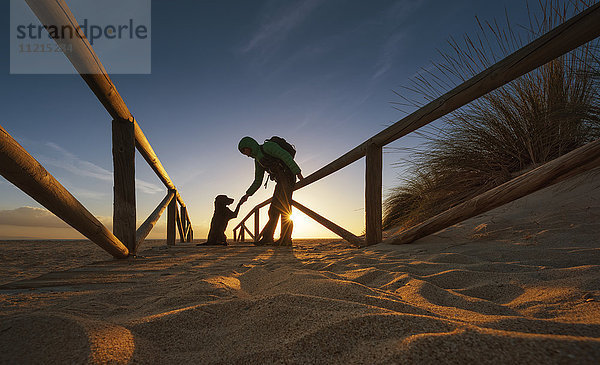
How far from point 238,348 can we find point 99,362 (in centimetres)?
28

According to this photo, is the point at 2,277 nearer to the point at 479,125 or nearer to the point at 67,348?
the point at 67,348

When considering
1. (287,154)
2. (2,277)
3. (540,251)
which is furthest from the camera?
(287,154)

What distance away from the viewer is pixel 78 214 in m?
1.67

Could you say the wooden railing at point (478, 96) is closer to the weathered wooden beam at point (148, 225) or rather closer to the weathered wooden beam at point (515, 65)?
the weathered wooden beam at point (515, 65)

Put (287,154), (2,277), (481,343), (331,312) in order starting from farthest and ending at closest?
1. (287,154)
2. (2,277)
3. (331,312)
4. (481,343)

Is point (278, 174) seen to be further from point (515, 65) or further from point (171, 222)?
point (515, 65)

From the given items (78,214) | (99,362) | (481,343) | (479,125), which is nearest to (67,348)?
(99,362)

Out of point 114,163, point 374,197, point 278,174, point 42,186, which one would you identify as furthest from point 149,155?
point 374,197

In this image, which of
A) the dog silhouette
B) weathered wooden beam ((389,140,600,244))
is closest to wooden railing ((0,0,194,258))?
the dog silhouette

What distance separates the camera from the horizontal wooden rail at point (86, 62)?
60.9 inches

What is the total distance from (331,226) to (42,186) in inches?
116

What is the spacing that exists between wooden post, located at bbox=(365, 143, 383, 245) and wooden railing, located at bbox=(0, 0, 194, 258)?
2.26 metres

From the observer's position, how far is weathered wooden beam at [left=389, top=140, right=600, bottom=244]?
1.41 metres

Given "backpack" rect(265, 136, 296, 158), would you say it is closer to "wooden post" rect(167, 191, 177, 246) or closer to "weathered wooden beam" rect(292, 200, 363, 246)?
"weathered wooden beam" rect(292, 200, 363, 246)
